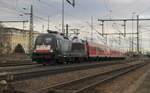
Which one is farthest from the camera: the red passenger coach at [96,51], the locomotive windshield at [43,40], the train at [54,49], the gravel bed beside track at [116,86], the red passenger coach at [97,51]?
the red passenger coach at [97,51]

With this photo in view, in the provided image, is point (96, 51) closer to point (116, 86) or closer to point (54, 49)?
point (54, 49)

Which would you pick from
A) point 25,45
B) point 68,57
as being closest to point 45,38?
point 68,57

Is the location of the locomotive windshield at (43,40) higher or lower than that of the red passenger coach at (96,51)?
higher

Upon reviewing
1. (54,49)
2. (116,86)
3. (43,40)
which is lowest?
(116,86)

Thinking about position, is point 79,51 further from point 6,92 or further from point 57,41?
point 6,92

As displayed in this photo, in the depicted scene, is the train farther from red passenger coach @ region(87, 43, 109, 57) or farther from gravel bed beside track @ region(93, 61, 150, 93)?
gravel bed beside track @ region(93, 61, 150, 93)

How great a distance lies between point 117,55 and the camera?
7081 cm

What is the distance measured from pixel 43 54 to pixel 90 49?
674 inches

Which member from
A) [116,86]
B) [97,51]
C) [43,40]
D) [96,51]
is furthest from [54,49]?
[97,51]

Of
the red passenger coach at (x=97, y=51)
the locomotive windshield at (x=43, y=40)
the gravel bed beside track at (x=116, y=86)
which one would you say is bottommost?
the gravel bed beside track at (x=116, y=86)

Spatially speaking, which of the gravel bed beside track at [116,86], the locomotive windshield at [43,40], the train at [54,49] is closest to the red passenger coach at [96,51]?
the train at [54,49]

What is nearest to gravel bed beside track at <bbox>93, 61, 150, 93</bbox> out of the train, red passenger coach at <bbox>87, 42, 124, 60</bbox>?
the train

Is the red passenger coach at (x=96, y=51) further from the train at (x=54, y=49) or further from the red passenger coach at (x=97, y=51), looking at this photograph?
the train at (x=54, y=49)

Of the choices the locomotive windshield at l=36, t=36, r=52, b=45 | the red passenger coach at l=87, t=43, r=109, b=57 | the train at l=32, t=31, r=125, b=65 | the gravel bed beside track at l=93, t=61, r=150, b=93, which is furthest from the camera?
the red passenger coach at l=87, t=43, r=109, b=57
